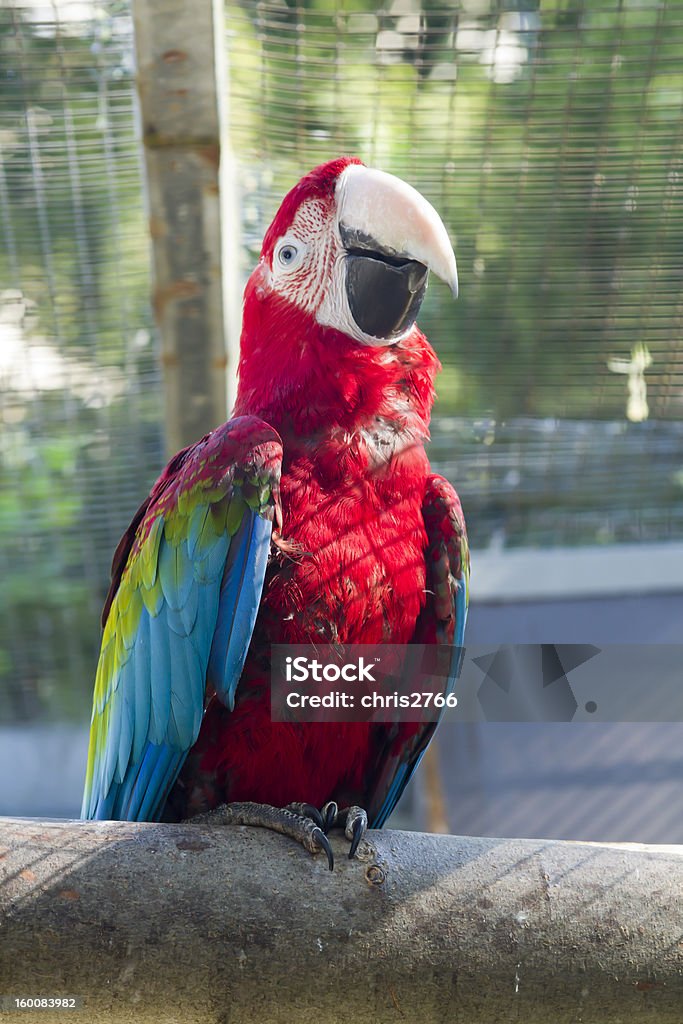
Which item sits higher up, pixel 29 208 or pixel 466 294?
pixel 29 208

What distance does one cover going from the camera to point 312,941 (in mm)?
1081

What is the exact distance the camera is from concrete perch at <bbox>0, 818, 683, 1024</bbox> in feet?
3.46

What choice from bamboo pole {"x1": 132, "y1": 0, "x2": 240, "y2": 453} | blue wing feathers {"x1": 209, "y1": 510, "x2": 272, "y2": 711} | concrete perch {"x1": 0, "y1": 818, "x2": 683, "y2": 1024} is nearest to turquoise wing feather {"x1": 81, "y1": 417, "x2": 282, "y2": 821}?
blue wing feathers {"x1": 209, "y1": 510, "x2": 272, "y2": 711}

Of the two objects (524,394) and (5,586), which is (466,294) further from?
(5,586)

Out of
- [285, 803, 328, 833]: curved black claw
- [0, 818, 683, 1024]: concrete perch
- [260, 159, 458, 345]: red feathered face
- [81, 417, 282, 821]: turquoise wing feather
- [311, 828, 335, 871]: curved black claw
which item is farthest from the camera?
[260, 159, 458, 345]: red feathered face

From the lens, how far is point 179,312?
6.59 feet

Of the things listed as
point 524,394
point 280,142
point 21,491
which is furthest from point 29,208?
point 524,394

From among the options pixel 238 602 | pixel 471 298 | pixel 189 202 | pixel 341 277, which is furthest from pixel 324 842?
pixel 471 298

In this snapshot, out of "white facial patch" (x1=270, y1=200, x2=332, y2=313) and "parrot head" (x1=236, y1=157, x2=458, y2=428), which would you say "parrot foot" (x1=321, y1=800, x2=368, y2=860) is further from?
"white facial patch" (x1=270, y1=200, x2=332, y2=313)

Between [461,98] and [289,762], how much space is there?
A: 1.35m

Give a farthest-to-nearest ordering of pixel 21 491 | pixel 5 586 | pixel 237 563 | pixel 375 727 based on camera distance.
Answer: pixel 5 586 → pixel 21 491 → pixel 375 727 → pixel 237 563

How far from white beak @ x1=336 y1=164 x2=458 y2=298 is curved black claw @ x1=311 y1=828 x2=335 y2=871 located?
85 centimetres

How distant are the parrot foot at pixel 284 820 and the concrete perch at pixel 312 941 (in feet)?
0.28

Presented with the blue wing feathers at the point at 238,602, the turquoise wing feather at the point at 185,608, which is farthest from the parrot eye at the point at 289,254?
the blue wing feathers at the point at 238,602
